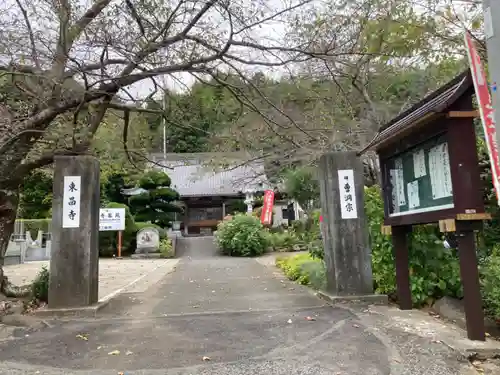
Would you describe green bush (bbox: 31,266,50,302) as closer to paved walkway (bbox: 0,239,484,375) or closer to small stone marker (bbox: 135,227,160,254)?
paved walkway (bbox: 0,239,484,375)

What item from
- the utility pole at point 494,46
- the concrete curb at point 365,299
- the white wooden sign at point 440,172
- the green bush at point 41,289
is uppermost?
the utility pole at point 494,46

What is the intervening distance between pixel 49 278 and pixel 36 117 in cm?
256

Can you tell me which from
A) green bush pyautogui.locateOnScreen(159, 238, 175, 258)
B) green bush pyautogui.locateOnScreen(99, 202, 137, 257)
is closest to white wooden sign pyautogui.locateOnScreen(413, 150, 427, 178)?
green bush pyautogui.locateOnScreen(159, 238, 175, 258)

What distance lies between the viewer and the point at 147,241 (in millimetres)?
23266

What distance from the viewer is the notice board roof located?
4495 mm

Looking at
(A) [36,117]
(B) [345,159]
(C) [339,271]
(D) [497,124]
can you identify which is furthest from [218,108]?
(D) [497,124]

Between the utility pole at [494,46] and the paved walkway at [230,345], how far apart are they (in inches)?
98.6

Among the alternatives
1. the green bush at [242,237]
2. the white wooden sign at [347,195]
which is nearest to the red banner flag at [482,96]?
the white wooden sign at [347,195]

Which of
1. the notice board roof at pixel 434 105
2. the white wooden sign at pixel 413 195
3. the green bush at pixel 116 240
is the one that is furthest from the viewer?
the green bush at pixel 116 240

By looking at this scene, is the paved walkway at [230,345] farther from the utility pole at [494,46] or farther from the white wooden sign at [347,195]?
the utility pole at [494,46]

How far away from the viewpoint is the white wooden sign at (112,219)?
2212cm

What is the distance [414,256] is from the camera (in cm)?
634

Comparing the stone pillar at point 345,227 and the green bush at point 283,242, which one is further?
Answer: the green bush at point 283,242

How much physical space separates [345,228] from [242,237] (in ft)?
47.9
